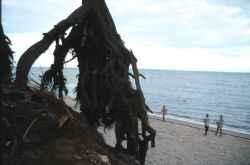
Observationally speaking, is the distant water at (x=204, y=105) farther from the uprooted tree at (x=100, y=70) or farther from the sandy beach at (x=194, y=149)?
the uprooted tree at (x=100, y=70)

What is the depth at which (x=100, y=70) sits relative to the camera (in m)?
6.98

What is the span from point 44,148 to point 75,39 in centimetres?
294

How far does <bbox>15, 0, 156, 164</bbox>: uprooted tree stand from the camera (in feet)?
21.2

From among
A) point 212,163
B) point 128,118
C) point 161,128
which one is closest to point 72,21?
point 128,118

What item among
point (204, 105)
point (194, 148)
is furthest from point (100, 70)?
point (204, 105)

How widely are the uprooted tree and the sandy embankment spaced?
819cm

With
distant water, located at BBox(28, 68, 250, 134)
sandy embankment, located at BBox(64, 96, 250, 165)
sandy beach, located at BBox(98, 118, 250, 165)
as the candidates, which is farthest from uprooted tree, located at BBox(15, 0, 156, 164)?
distant water, located at BBox(28, 68, 250, 134)

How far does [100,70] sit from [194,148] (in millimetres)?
14018

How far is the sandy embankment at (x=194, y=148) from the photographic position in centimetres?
1622

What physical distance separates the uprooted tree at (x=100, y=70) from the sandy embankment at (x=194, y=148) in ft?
26.9

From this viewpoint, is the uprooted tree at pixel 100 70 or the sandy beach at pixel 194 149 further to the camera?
the sandy beach at pixel 194 149

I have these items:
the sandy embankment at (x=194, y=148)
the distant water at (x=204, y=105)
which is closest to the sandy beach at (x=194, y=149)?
the sandy embankment at (x=194, y=148)

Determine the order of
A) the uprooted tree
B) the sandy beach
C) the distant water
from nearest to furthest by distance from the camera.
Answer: the uprooted tree < the sandy beach < the distant water

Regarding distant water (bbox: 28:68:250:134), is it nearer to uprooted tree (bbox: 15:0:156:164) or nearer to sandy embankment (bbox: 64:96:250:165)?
sandy embankment (bbox: 64:96:250:165)
